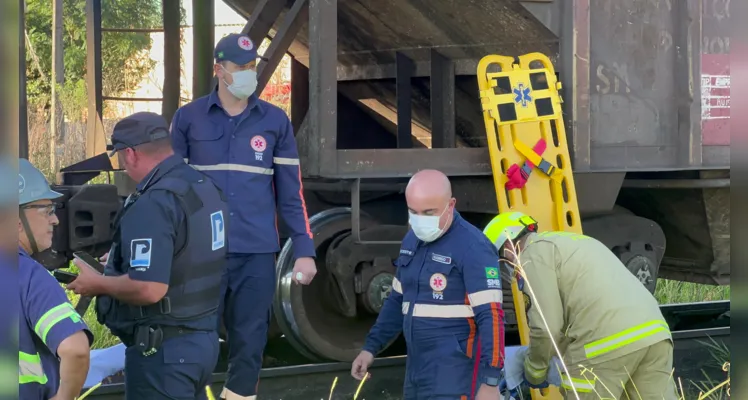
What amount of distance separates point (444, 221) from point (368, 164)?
97 cm

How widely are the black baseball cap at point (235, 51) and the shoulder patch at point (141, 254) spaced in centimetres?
127

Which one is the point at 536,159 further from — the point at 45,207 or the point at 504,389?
the point at 45,207

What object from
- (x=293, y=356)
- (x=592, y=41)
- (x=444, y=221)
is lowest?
(x=293, y=356)

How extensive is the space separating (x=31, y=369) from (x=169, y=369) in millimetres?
876

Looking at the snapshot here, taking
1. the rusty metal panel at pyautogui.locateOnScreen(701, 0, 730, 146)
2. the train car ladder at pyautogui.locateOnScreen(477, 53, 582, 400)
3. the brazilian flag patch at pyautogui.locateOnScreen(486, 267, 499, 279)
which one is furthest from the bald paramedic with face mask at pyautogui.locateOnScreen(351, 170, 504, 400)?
the rusty metal panel at pyautogui.locateOnScreen(701, 0, 730, 146)

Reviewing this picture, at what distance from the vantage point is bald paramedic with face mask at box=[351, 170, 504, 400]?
3.69 m

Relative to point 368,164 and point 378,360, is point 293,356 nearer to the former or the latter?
point 378,360

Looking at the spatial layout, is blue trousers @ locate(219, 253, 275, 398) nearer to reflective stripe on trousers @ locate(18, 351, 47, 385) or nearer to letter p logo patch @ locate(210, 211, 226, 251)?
letter p logo patch @ locate(210, 211, 226, 251)

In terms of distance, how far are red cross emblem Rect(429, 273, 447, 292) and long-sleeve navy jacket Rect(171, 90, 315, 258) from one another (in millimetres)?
776

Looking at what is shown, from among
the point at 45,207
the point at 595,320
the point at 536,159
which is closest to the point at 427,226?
the point at 595,320

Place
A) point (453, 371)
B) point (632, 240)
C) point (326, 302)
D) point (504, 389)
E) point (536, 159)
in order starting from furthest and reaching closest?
point (632, 240) → point (326, 302) → point (536, 159) → point (504, 389) → point (453, 371)

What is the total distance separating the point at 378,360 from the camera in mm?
5352

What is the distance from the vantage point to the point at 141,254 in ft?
10.6

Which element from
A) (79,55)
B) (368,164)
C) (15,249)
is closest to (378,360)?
(368,164)
